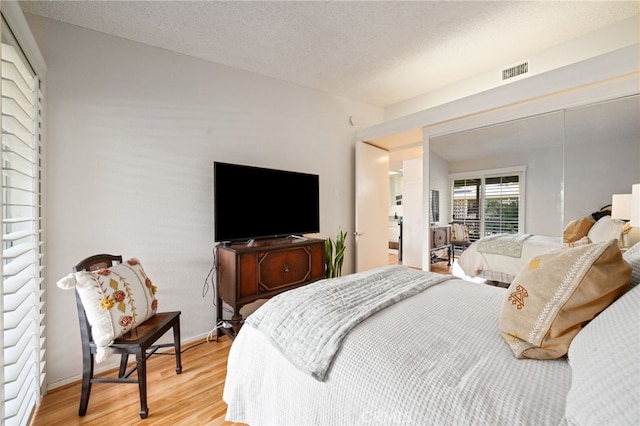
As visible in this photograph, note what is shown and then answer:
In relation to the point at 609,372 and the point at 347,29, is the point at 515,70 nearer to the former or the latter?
the point at 347,29

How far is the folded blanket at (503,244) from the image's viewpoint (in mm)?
2459

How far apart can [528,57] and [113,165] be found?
3844 millimetres

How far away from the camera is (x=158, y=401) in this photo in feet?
5.60

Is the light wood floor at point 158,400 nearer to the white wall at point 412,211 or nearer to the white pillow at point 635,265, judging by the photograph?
the white pillow at point 635,265

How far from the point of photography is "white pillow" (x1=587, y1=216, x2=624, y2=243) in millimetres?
1912

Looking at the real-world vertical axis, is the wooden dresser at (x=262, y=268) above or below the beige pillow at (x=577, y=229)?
below

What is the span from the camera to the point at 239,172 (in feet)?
7.96

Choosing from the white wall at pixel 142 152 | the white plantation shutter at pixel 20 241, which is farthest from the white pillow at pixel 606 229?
the white plantation shutter at pixel 20 241

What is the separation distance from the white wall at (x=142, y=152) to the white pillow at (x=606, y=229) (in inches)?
108

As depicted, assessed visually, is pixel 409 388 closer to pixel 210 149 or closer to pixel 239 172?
pixel 239 172

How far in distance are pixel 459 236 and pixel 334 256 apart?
1413mm

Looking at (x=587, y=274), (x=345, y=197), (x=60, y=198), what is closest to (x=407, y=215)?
(x=345, y=197)

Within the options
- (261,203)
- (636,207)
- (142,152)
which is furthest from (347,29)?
(636,207)

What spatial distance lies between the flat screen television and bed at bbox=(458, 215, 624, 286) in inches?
66.7
